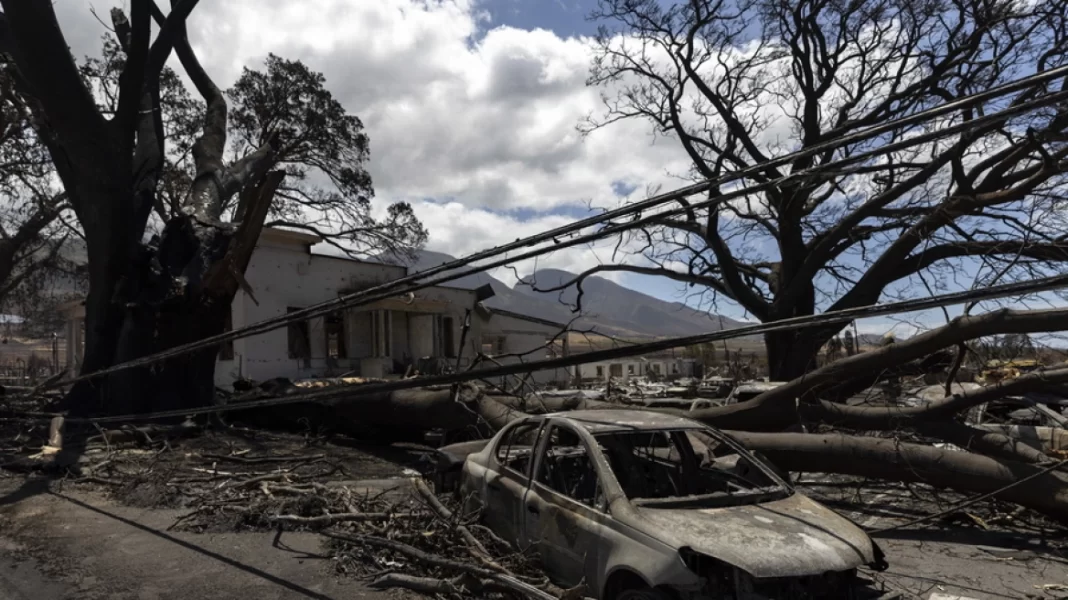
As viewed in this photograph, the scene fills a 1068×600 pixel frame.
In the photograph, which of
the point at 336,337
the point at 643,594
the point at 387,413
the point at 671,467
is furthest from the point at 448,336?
the point at 643,594

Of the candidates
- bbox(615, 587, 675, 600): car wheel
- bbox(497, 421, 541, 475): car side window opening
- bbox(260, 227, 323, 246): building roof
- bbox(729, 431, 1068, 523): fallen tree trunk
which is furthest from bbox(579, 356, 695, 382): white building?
bbox(615, 587, 675, 600): car wheel

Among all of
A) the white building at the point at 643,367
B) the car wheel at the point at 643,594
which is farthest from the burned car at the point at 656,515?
the white building at the point at 643,367

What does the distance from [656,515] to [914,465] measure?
4446 millimetres

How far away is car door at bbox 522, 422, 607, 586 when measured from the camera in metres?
4.87

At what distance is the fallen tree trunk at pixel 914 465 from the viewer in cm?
703

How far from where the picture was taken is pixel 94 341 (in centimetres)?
1459

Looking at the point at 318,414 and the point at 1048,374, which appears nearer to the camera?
the point at 1048,374

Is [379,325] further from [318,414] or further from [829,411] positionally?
[829,411]

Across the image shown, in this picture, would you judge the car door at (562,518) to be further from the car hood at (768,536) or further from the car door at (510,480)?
the car hood at (768,536)

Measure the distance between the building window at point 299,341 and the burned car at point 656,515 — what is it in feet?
64.8

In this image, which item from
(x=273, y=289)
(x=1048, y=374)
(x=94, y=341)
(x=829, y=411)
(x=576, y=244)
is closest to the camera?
(x=576, y=244)

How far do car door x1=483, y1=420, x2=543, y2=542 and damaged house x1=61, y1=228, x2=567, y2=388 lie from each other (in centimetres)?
1433

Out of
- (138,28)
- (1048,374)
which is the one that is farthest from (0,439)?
(1048,374)

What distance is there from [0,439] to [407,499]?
868 centimetres
